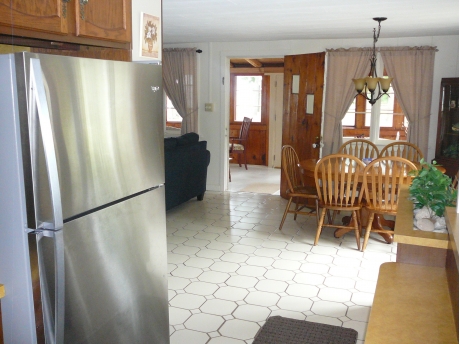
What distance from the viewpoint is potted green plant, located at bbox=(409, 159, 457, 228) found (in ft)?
7.50

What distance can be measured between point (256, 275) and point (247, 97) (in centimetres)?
622

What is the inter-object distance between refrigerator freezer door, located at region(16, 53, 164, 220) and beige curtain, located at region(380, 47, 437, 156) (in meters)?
4.37

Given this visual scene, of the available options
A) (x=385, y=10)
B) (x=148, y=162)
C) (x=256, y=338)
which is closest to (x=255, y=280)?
(x=256, y=338)

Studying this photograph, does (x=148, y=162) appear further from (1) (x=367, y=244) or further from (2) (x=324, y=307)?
Answer: (1) (x=367, y=244)

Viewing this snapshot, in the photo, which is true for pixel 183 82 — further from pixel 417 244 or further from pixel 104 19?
pixel 417 244

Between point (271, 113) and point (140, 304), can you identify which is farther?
point (271, 113)

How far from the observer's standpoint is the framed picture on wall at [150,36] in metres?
2.33

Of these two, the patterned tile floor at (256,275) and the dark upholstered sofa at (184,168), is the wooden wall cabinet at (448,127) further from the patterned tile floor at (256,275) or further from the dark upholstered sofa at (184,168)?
the dark upholstered sofa at (184,168)

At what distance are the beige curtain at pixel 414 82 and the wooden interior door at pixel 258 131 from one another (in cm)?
365

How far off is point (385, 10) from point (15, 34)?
10.6ft

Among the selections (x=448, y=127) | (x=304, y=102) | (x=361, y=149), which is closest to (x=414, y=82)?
(x=448, y=127)

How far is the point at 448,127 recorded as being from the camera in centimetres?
545

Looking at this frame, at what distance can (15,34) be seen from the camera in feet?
5.48

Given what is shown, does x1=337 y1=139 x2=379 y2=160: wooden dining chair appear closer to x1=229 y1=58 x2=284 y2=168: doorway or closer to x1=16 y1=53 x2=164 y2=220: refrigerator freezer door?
x1=229 y1=58 x2=284 y2=168: doorway
